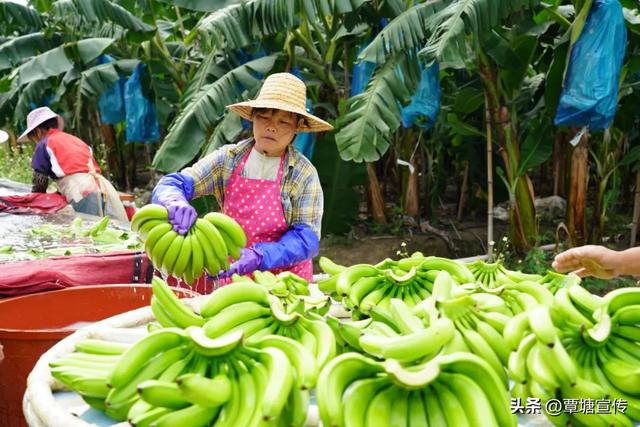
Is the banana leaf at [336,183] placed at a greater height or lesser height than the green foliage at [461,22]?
lesser

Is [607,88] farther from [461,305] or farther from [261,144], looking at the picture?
[461,305]

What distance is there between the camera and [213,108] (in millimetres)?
5715

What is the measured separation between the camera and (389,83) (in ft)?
16.3

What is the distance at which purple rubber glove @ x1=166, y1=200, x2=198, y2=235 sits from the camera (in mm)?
2084

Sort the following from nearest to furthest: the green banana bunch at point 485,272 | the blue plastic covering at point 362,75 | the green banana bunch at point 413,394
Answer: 1. the green banana bunch at point 413,394
2. the green banana bunch at point 485,272
3. the blue plastic covering at point 362,75

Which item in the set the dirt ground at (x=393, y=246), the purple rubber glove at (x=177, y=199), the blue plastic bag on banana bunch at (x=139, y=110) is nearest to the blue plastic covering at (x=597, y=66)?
the dirt ground at (x=393, y=246)

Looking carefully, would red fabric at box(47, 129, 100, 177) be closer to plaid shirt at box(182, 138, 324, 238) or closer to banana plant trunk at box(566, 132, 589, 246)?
plaid shirt at box(182, 138, 324, 238)

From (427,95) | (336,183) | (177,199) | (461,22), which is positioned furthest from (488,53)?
(177,199)

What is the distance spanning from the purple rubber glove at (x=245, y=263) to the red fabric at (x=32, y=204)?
159 inches

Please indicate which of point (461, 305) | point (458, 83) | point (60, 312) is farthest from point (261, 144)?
point (458, 83)

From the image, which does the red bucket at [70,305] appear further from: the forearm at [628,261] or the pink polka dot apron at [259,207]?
the forearm at [628,261]

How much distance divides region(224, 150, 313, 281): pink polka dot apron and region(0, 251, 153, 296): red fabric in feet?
2.15

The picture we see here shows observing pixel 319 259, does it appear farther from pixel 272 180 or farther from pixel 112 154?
pixel 112 154

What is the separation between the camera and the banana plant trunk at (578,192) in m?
5.79
